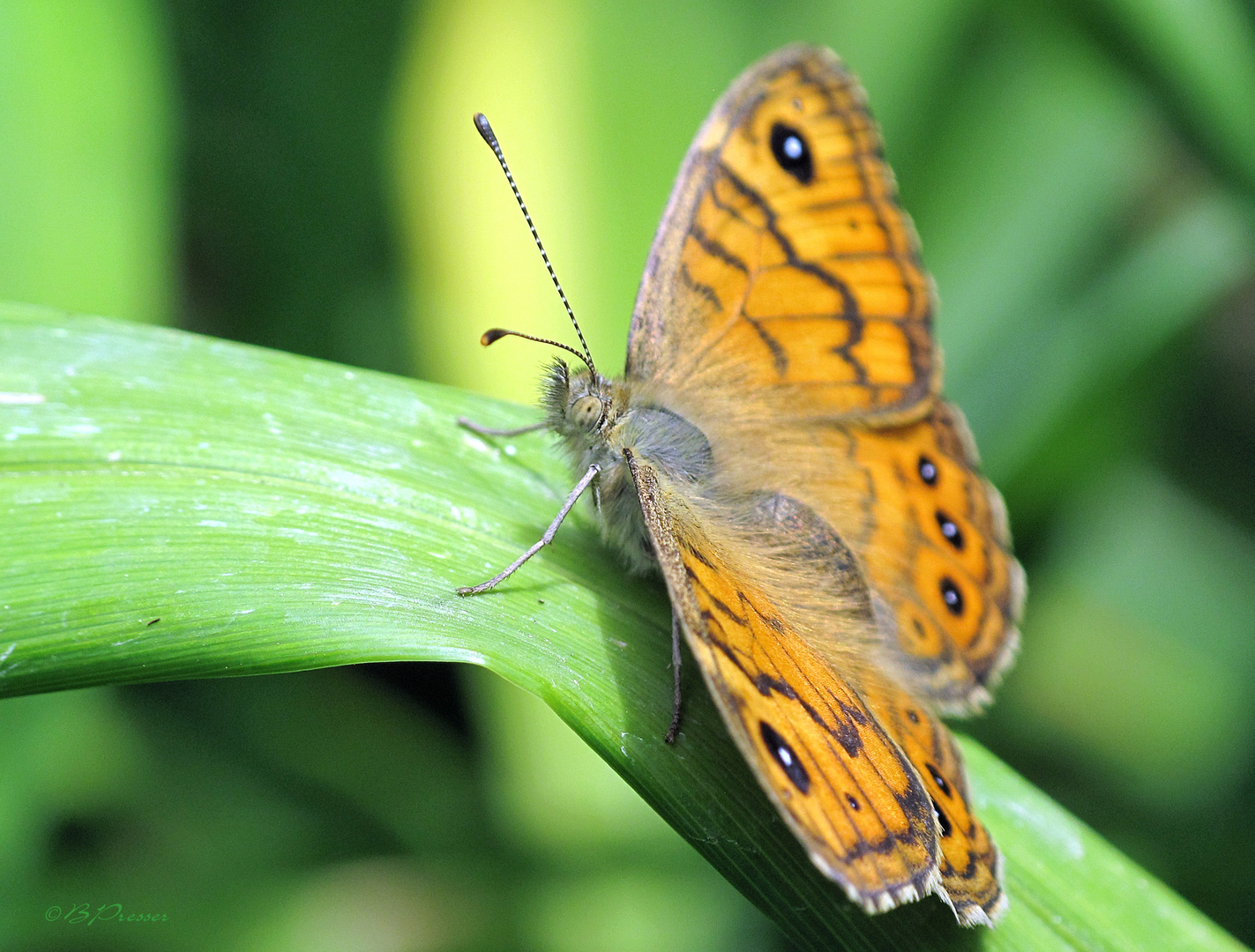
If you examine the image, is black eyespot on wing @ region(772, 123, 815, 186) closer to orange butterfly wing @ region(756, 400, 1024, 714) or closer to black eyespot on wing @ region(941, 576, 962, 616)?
orange butterfly wing @ region(756, 400, 1024, 714)

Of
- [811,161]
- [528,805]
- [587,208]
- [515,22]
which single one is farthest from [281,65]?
[528,805]

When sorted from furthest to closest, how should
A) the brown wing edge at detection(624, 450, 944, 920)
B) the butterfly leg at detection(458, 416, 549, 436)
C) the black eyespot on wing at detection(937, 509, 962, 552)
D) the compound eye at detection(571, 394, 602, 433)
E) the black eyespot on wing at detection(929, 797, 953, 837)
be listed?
the black eyespot on wing at detection(937, 509, 962, 552) < the butterfly leg at detection(458, 416, 549, 436) < the compound eye at detection(571, 394, 602, 433) < the black eyespot on wing at detection(929, 797, 953, 837) < the brown wing edge at detection(624, 450, 944, 920)

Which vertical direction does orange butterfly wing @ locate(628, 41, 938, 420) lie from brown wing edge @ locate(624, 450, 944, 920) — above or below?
above

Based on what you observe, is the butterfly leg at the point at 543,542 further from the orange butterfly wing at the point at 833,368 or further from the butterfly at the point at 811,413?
the orange butterfly wing at the point at 833,368

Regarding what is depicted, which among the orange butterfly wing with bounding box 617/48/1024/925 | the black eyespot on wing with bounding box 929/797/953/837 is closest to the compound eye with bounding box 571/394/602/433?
the orange butterfly wing with bounding box 617/48/1024/925

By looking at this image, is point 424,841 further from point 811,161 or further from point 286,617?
point 811,161

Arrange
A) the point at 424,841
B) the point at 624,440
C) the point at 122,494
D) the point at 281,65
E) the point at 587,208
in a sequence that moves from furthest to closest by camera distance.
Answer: the point at 281,65, the point at 587,208, the point at 424,841, the point at 624,440, the point at 122,494
